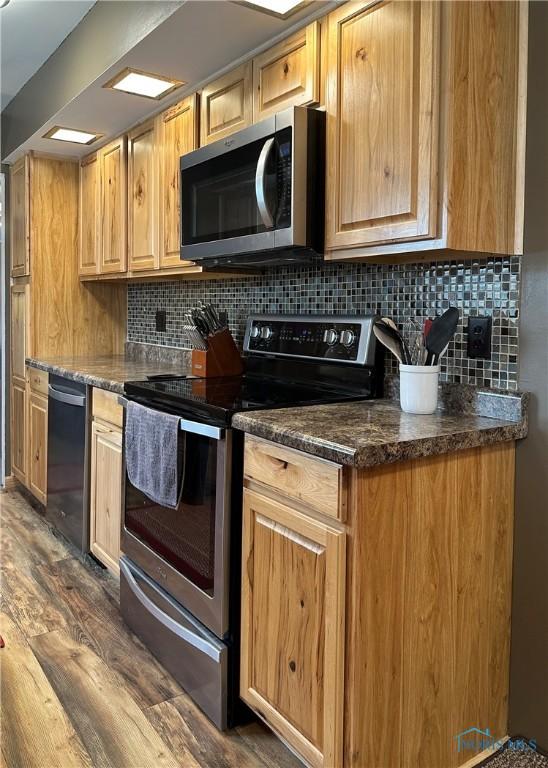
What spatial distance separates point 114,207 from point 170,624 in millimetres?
2203

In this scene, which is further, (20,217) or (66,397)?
(20,217)

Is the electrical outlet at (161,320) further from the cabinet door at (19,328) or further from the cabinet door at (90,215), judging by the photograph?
the cabinet door at (19,328)

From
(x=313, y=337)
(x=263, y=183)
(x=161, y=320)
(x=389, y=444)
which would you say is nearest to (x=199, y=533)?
(x=389, y=444)

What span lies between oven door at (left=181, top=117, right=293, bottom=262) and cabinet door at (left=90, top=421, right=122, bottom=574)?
823 millimetres

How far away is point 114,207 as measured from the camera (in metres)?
3.25

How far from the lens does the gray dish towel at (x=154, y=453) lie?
184 centimetres

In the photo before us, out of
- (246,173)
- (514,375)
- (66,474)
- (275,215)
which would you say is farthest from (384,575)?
(66,474)

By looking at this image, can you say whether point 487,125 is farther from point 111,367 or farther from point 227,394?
point 111,367

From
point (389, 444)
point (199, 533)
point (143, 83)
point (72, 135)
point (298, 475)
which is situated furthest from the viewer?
point (72, 135)

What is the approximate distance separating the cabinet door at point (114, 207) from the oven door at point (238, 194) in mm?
861

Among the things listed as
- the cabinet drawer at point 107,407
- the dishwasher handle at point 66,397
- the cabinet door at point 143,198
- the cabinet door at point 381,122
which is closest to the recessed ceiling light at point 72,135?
the cabinet door at point 143,198

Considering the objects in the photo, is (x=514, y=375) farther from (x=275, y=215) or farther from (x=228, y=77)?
(x=228, y=77)

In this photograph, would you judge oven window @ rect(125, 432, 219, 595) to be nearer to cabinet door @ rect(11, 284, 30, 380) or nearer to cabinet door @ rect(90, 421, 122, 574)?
cabinet door @ rect(90, 421, 122, 574)

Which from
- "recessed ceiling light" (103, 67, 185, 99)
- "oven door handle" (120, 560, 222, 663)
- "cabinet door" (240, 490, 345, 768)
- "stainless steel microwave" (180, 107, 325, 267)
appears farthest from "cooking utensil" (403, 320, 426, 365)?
"recessed ceiling light" (103, 67, 185, 99)
